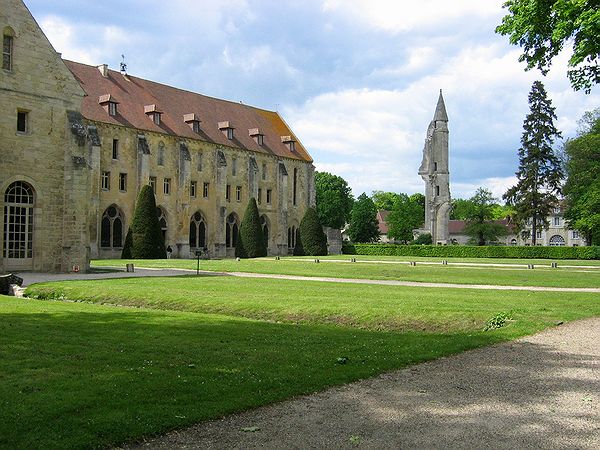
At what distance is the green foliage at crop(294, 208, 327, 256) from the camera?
187 feet

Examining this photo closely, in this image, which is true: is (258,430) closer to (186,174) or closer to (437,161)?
(186,174)

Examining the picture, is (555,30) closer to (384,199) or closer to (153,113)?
(153,113)

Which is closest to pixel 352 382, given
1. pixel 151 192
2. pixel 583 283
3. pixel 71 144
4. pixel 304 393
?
pixel 304 393

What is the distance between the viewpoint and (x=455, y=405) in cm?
618

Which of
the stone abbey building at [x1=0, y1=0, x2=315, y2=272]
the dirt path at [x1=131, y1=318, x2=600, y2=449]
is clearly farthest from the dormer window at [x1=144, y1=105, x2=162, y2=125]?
the dirt path at [x1=131, y1=318, x2=600, y2=449]

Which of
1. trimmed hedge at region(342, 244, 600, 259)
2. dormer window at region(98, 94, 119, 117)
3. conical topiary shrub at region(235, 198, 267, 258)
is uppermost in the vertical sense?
dormer window at region(98, 94, 119, 117)

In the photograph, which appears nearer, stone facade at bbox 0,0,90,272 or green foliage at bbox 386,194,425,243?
stone facade at bbox 0,0,90,272

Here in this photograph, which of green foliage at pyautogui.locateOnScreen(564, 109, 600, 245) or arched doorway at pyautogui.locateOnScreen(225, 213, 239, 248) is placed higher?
green foliage at pyautogui.locateOnScreen(564, 109, 600, 245)

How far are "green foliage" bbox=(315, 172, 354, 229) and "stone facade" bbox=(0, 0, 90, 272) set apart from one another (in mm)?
61344

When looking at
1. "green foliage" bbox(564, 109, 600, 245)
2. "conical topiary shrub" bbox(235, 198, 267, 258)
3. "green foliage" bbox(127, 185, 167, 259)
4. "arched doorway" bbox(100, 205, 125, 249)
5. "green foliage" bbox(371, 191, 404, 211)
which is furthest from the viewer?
"green foliage" bbox(371, 191, 404, 211)

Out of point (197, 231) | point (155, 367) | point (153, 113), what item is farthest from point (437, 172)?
point (155, 367)

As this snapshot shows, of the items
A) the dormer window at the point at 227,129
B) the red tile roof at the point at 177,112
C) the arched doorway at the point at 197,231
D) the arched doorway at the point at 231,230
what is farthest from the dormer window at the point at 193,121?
the arched doorway at the point at 231,230

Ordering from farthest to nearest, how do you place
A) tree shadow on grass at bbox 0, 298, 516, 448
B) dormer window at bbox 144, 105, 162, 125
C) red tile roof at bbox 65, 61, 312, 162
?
dormer window at bbox 144, 105, 162, 125, red tile roof at bbox 65, 61, 312, 162, tree shadow on grass at bbox 0, 298, 516, 448

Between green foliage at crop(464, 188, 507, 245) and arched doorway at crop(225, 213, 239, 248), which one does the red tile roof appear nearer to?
arched doorway at crop(225, 213, 239, 248)
